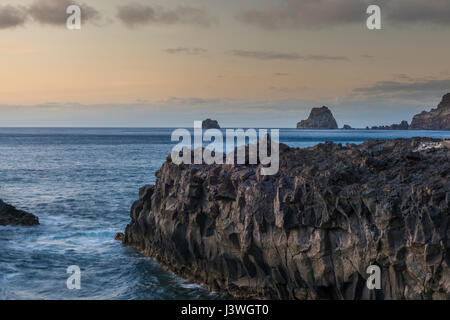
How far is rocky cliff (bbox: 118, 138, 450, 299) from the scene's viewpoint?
50.6ft

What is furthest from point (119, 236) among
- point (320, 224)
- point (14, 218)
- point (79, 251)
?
point (320, 224)

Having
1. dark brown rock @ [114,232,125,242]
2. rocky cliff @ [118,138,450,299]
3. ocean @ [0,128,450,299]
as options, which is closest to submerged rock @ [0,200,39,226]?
ocean @ [0,128,450,299]

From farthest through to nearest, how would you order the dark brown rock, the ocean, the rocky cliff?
the dark brown rock, the ocean, the rocky cliff

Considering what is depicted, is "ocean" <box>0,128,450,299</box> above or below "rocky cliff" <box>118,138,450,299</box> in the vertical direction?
below

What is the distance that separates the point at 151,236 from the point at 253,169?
8850 millimetres

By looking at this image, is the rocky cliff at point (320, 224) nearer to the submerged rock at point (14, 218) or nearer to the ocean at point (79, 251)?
the ocean at point (79, 251)

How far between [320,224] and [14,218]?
26676 millimetres

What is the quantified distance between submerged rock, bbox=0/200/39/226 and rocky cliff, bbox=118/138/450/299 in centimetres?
1507

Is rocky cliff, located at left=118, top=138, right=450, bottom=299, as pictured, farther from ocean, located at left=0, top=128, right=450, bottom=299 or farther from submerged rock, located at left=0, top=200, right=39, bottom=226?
submerged rock, located at left=0, top=200, right=39, bottom=226

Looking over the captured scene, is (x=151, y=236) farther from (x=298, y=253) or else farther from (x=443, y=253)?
(x=443, y=253)

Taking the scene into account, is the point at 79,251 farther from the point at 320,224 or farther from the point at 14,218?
the point at 320,224

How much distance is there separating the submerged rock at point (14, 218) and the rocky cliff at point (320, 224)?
593 inches

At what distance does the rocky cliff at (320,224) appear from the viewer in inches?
608
